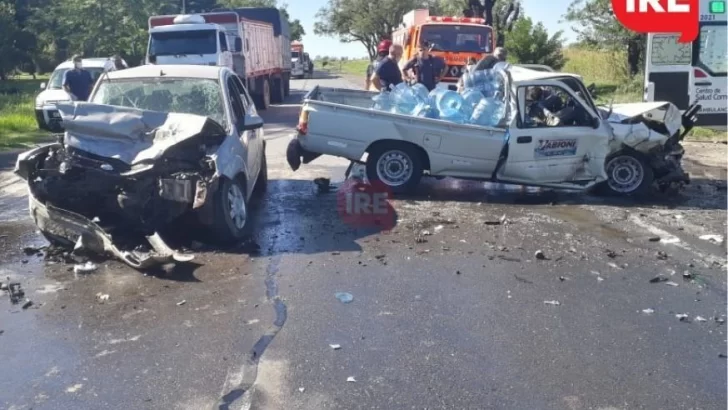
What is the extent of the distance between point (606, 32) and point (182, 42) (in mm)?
15812

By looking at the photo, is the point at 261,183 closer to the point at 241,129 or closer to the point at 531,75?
the point at 241,129

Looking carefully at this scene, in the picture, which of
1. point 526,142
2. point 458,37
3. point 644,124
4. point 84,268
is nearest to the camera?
point 84,268

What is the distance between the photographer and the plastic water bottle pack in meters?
Answer: 10.3

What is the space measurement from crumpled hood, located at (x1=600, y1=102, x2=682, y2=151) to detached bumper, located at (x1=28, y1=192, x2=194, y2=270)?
5813 millimetres

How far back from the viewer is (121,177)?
7.36 metres

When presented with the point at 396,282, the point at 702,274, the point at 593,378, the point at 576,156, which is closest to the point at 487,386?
the point at 593,378

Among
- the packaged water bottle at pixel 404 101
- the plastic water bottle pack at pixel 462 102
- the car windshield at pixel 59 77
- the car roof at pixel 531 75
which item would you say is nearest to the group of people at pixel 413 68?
the plastic water bottle pack at pixel 462 102

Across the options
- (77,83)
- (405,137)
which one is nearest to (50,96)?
(77,83)

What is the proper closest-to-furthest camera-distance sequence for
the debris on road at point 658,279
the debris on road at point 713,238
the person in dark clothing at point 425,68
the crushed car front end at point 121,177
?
1. the debris on road at point 658,279
2. the crushed car front end at point 121,177
3. the debris on road at point 713,238
4. the person in dark clothing at point 425,68

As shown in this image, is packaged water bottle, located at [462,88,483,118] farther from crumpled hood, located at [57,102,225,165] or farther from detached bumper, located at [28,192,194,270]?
detached bumper, located at [28,192,194,270]

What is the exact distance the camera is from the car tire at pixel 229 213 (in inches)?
299

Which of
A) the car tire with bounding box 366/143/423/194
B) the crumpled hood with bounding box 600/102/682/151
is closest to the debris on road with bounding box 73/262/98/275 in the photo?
the car tire with bounding box 366/143/423/194

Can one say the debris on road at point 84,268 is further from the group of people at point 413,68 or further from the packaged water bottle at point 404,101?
the group of people at point 413,68

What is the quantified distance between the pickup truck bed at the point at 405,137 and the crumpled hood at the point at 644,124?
60.7 inches
